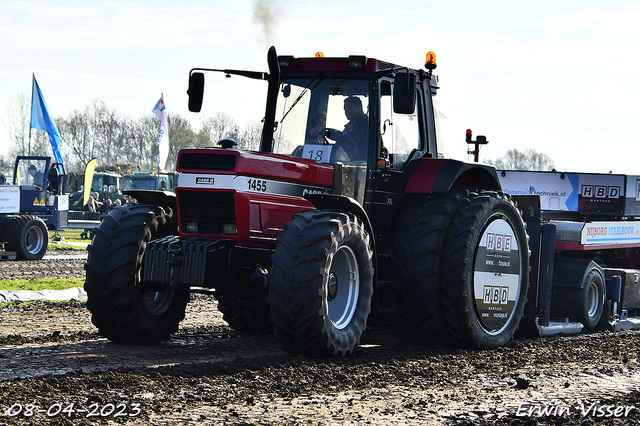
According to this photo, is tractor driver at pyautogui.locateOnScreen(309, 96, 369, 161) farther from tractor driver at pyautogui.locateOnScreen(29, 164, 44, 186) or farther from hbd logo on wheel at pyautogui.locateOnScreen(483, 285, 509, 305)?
tractor driver at pyautogui.locateOnScreen(29, 164, 44, 186)

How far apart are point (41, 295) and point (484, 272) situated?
754 centimetres

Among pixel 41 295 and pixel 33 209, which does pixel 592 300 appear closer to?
pixel 41 295

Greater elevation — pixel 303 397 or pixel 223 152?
pixel 223 152

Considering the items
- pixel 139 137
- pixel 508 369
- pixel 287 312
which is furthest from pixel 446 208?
pixel 139 137

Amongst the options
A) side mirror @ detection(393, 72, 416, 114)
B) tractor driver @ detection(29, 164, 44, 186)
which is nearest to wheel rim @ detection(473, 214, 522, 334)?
side mirror @ detection(393, 72, 416, 114)

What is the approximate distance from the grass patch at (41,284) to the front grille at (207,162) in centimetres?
722

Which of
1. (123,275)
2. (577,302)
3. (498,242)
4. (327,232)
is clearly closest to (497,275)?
(498,242)

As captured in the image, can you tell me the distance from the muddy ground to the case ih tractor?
38 cm

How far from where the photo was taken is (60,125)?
79.4 metres

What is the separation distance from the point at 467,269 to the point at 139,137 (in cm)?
7602

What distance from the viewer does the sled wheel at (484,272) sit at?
7875 millimetres

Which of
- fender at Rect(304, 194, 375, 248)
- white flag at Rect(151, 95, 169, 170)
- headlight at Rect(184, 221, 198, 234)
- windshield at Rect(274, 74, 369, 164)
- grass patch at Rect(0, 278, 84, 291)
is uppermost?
white flag at Rect(151, 95, 169, 170)

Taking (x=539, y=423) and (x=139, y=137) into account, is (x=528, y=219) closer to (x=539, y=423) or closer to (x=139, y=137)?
(x=539, y=423)

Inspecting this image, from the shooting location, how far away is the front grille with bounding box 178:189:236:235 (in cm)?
732
